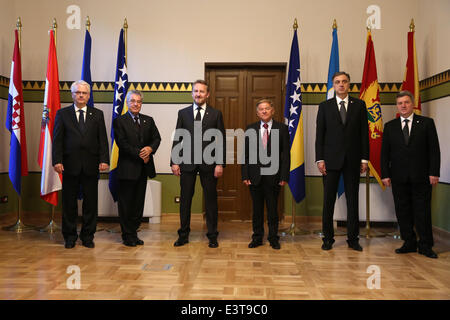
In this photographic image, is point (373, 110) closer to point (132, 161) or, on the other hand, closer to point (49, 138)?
point (132, 161)

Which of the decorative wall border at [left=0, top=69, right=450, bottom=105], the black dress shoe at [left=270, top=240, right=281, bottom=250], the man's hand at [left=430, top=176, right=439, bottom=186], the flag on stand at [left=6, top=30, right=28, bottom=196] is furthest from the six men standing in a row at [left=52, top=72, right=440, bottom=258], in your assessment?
the decorative wall border at [left=0, top=69, right=450, bottom=105]

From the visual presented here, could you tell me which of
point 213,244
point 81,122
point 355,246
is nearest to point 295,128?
point 355,246

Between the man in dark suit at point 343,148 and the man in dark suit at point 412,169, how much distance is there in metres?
0.25

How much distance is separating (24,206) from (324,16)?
4552 mm

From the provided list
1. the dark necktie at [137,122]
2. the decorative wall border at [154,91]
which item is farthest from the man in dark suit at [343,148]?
the dark necktie at [137,122]

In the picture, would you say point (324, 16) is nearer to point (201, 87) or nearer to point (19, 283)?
point (201, 87)

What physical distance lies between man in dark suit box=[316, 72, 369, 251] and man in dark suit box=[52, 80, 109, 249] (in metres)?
2.01

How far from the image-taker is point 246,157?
11.4 ft

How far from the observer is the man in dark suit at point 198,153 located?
3.47 m

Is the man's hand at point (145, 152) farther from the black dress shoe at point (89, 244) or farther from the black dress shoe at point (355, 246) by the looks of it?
the black dress shoe at point (355, 246)

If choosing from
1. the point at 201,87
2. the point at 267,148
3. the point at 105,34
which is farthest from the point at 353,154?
the point at 105,34

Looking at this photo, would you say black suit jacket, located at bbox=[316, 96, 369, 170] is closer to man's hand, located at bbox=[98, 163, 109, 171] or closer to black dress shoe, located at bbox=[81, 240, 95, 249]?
man's hand, located at bbox=[98, 163, 109, 171]

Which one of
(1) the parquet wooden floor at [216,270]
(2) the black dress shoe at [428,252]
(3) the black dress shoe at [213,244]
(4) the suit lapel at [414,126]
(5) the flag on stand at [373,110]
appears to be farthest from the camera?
(5) the flag on stand at [373,110]

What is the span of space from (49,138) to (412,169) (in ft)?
11.9
